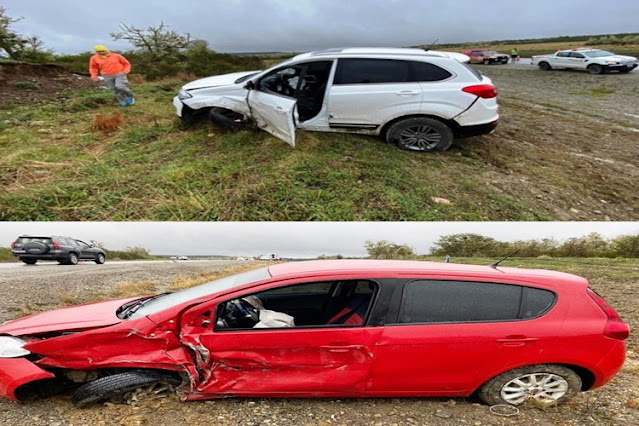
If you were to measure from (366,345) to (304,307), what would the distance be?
44.2 inches

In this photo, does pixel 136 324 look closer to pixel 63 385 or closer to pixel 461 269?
pixel 63 385

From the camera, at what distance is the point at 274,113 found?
21.5 ft

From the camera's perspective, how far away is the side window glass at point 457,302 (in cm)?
308

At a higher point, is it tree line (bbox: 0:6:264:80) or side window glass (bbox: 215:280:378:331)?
tree line (bbox: 0:6:264:80)

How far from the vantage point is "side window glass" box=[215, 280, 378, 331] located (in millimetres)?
3184

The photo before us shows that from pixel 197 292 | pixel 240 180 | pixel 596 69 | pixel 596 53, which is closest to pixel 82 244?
pixel 240 180

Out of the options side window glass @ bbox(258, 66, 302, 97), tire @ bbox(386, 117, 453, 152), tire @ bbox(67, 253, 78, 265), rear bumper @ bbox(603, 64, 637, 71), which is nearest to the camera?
tire @ bbox(386, 117, 453, 152)

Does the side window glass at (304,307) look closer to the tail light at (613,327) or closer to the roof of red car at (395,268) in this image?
the roof of red car at (395,268)

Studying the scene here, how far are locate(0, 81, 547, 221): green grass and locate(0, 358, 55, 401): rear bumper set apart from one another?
106 inches

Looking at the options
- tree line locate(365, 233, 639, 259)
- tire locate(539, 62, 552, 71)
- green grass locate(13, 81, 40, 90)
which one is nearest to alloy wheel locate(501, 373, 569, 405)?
green grass locate(13, 81, 40, 90)

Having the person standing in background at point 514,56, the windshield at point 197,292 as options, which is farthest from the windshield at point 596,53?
the windshield at point 197,292

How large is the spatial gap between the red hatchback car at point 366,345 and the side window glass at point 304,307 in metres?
0.05

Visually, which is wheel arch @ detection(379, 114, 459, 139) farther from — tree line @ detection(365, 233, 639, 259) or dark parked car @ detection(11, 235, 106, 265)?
tree line @ detection(365, 233, 639, 259)

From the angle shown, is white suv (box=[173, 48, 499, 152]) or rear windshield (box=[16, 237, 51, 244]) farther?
rear windshield (box=[16, 237, 51, 244])
